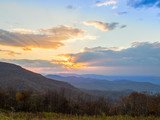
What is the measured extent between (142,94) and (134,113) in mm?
2811

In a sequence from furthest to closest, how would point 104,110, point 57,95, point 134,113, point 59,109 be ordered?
point 57,95 → point 59,109 → point 104,110 → point 134,113

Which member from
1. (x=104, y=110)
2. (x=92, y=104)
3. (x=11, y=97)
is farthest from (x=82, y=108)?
(x=11, y=97)

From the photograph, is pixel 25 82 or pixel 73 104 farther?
pixel 25 82

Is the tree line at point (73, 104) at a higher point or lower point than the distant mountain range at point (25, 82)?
higher

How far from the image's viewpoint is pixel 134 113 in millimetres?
13523

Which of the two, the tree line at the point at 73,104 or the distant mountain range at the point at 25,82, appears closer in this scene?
the tree line at the point at 73,104

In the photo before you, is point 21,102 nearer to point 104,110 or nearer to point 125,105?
point 104,110

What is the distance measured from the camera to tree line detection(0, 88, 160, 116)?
46.9ft

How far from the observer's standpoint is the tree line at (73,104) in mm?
14297

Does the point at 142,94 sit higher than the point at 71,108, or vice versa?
the point at 142,94

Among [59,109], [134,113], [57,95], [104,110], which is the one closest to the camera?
[134,113]

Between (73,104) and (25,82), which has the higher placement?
(73,104)

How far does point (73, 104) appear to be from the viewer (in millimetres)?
16562

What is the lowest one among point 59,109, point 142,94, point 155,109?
point 59,109
